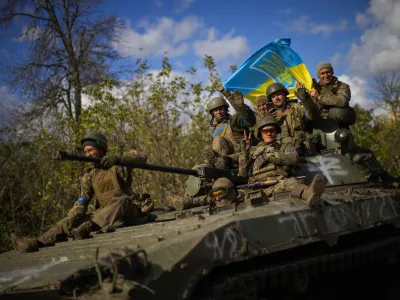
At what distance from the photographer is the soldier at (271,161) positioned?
24.1 ft

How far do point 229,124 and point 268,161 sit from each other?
2328mm

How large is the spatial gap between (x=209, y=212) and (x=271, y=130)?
2.50 metres

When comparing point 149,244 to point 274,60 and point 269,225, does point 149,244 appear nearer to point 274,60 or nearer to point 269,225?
point 269,225

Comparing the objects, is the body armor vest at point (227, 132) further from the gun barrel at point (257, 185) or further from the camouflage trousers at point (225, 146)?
the gun barrel at point (257, 185)

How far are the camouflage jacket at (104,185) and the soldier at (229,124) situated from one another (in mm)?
1682

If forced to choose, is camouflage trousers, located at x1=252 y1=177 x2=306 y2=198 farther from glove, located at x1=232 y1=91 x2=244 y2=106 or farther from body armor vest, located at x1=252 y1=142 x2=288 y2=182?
glove, located at x1=232 y1=91 x2=244 y2=106

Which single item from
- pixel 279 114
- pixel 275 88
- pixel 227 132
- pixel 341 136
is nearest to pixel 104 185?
pixel 227 132

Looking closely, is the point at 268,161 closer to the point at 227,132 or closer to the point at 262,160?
the point at 262,160

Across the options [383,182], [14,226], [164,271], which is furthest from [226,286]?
[14,226]

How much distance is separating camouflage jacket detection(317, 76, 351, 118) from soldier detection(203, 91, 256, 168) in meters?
1.42

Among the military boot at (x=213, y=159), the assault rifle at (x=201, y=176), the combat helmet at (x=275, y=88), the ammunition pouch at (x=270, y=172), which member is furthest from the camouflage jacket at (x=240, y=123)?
the ammunition pouch at (x=270, y=172)

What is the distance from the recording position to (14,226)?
14789 millimetres

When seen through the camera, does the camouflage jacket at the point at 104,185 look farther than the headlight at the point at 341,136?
No

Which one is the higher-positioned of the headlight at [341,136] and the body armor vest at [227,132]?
the body armor vest at [227,132]
